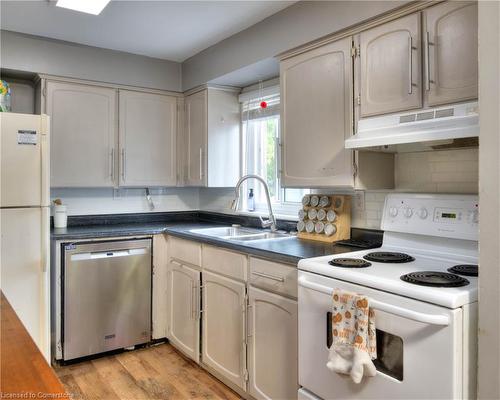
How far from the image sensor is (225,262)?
2395 mm

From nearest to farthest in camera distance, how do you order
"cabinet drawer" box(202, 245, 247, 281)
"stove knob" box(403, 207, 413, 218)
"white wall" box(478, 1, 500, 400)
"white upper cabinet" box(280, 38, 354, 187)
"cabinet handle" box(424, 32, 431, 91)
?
"white wall" box(478, 1, 500, 400) → "cabinet handle" box(424, 32, 431, 91) → "stove knob" box(403, 207, 413, 218) → "white upper cabinet" box(280, 38, 354, 187) → "cabinet drawer" box(202, 245, 247, 281)

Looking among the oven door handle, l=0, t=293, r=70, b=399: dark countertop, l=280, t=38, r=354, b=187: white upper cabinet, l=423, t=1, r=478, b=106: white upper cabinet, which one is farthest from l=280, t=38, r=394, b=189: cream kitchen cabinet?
l=0, t=293, r=70, b=399: dark countertop

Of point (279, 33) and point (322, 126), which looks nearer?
point (322, 126)

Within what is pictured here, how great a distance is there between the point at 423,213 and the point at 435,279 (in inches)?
22.5

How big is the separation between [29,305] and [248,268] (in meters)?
1.37

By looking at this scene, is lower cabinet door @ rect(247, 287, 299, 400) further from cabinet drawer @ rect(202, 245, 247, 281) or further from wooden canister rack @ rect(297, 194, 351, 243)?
wooden canister rack @ rect(297, 194, 351, 243)

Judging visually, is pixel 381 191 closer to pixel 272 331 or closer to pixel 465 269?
pixel 465 269

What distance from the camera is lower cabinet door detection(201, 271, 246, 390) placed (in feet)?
7.54

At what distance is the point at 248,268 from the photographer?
222 centimetres

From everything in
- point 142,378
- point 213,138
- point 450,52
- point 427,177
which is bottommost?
point 142,378

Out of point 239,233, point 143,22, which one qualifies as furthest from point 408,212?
point 143,22

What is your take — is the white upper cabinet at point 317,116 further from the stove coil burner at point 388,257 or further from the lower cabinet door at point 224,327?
the lower cabinet door at point 224,327

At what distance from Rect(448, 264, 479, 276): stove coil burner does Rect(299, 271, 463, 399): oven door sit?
34 cm

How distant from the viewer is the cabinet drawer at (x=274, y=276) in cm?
193
